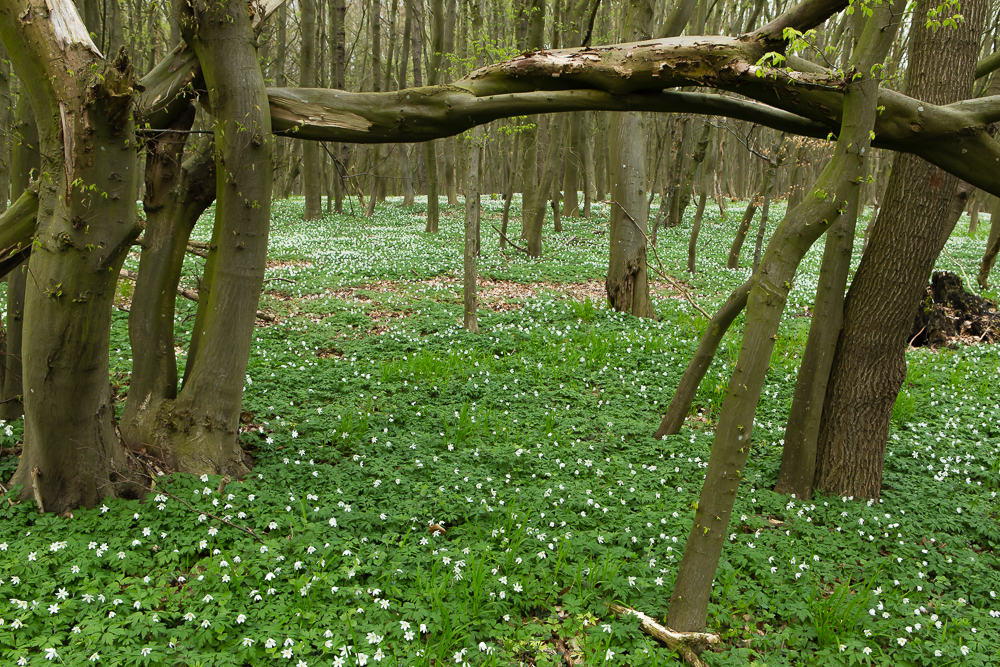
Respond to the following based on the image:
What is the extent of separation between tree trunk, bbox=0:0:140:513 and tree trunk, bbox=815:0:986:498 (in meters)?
5.84

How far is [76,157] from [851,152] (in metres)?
4.54

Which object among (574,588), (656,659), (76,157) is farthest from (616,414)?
(76,157)

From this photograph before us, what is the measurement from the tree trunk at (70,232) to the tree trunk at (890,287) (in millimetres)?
5839

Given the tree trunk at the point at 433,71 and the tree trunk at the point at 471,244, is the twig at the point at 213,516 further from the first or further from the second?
the tree trunk at the point at 433,71

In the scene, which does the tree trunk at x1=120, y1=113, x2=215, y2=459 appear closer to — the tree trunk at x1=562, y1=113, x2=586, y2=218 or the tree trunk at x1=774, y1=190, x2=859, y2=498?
the tree trunk at x1=774, y1=190, x2=859, y2=498

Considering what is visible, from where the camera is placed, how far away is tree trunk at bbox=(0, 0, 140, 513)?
3.58m

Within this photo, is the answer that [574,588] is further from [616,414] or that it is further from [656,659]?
[616,414]

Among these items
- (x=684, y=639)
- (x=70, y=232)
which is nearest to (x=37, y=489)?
(x=70, y=232)

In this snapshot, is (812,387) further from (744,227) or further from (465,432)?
(744,227)

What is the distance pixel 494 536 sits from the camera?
4312 mm

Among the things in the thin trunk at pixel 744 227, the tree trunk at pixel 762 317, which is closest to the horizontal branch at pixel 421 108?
the tree trunk at pixel 762 317

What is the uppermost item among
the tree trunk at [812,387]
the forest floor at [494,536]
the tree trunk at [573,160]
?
the tree trunk at [573,160]

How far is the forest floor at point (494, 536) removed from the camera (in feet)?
11.1

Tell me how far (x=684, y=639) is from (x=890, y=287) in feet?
11.7
